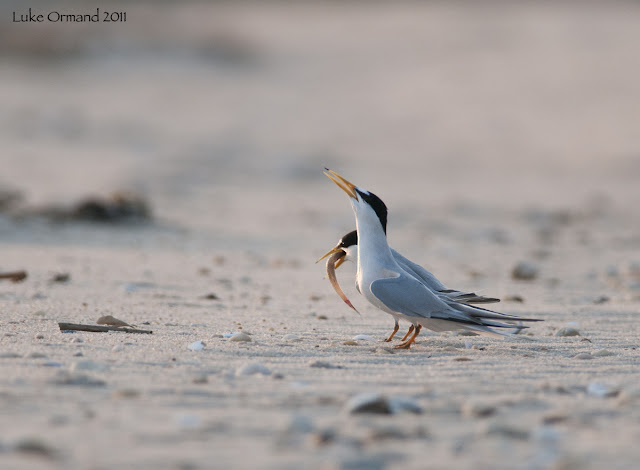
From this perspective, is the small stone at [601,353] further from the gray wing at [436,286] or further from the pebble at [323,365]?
the pebble at [323,365]

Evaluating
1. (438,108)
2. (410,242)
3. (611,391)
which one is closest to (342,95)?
(438,108)

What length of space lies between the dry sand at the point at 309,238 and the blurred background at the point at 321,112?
10 centimetres

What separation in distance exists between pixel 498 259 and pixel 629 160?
32.1 ft

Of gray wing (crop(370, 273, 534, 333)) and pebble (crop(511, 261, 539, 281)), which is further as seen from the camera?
pebble (crop(511, 261, 539, 281))

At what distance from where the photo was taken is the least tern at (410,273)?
4.28 meters

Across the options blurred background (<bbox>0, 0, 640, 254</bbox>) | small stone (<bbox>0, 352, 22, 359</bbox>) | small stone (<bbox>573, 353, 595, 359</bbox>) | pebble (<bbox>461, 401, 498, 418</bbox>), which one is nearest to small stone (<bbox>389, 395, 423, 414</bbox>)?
pebble (<bbox>461, 401, 498, 418</bbox>)

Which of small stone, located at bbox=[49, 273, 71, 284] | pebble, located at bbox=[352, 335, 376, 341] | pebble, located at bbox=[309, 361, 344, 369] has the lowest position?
pebble, located at bbox=[309, 361, 344, 369]

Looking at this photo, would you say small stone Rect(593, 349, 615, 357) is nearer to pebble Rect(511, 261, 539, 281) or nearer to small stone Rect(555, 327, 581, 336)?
small stone Rect(555, 327, 581, 336)

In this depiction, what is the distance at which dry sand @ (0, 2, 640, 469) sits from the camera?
2646 mm

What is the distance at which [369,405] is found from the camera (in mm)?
2801

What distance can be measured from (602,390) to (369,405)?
36.1 inches

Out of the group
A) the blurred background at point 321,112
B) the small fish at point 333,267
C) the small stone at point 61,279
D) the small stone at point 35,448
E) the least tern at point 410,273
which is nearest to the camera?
the small stone at point 35,448

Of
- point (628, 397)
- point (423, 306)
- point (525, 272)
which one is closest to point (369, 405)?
point (628, 397)

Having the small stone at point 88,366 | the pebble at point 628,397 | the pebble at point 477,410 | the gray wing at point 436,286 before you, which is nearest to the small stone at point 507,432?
the pebble at point 477,410
